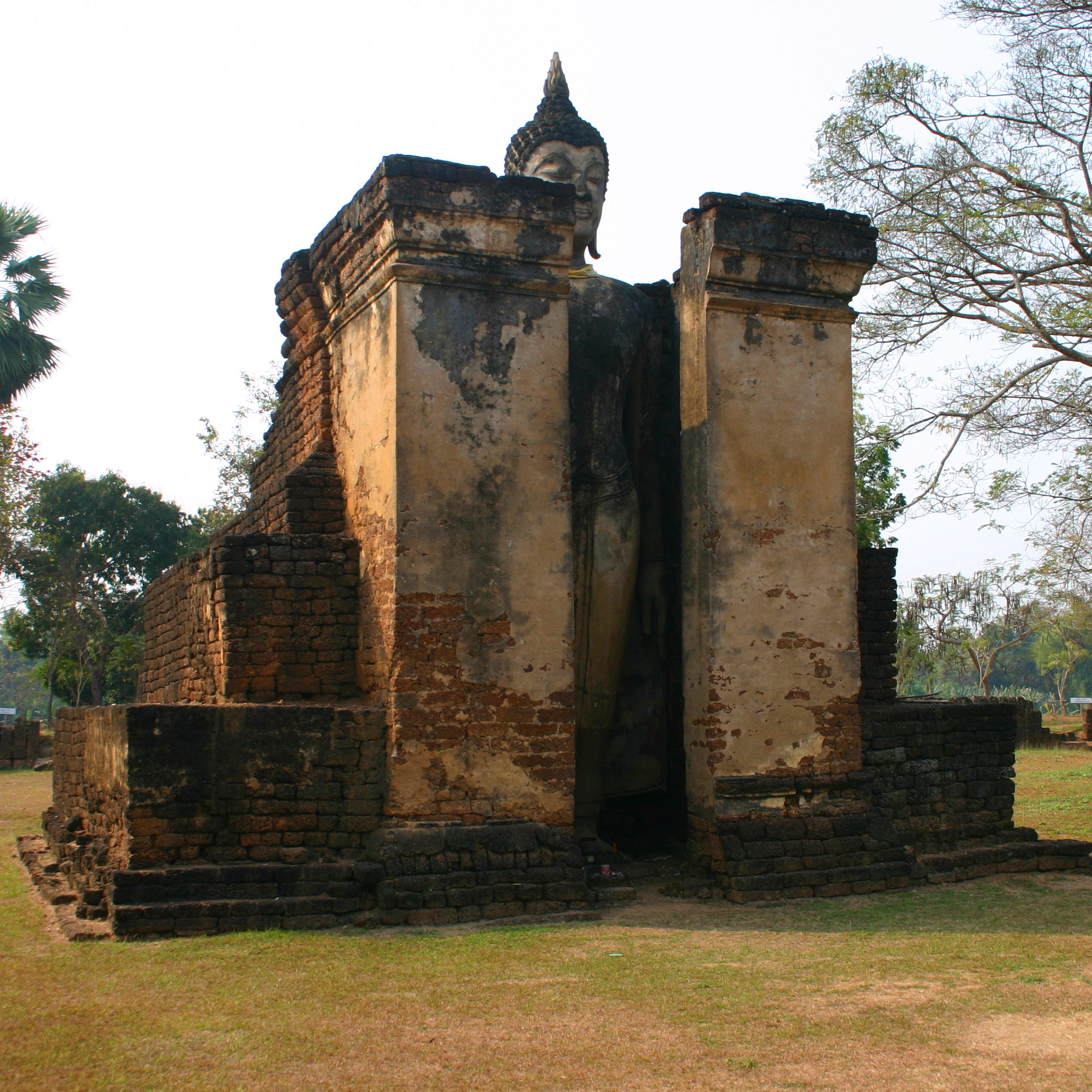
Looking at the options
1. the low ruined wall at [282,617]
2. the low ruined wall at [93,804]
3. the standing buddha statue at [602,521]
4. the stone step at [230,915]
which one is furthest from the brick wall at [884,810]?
the low ruined wall at [93,804]

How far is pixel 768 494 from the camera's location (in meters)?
6.80

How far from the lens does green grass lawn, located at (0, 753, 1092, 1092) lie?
3607 millimetres

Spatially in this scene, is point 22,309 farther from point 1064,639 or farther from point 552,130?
point 1064,639

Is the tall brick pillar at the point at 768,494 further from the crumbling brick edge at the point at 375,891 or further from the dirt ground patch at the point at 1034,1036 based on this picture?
the dirt ground patch at the point at 1034,1036

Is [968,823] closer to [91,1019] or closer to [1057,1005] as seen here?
[1057,1005]

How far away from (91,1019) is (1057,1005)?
11.3ft

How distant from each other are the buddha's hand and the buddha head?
6.61ft

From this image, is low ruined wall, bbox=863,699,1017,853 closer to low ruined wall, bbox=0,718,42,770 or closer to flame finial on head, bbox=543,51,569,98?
flame finial on head, bbox=543,51,569,98

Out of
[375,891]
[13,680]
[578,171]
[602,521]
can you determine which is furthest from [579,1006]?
[13,680]

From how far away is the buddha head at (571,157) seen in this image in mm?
7578

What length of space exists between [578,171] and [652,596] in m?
2.80

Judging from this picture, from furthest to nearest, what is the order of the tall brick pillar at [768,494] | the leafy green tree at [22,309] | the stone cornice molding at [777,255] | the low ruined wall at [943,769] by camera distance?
1. the leafy green tree at [22,309]
2. the low ruined wall at [943,769]
3. the stone cornice molding at [777,255]
4. the tall brick pillar at [768,494]

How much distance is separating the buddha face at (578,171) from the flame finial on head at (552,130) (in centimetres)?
4

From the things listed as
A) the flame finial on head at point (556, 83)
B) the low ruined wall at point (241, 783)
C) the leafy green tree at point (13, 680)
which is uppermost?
the flame finial on head at point (556, 83)
